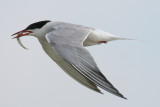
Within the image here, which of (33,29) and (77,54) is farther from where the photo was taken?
(33,29)

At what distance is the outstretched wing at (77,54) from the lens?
4713mm

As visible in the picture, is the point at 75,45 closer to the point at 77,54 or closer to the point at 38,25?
the point at 77,54

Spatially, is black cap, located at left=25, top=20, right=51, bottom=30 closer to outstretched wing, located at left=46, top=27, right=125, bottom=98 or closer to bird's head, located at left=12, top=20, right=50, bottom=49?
bird's head, located at left=12, top=20, right=50, bottom=49

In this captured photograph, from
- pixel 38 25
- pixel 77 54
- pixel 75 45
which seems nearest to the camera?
pixel 77 54

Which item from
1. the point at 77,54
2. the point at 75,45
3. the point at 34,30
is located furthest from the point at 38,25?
the point at 77,54

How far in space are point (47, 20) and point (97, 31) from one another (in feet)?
3.07

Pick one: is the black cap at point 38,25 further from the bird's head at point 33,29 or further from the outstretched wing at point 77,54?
the outstretched wing at point 77,54

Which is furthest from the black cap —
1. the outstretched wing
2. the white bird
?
the outstretched wing

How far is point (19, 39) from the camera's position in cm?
740

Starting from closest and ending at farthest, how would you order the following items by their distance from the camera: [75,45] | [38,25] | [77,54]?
[77,54] → [75,45] → [38,25]

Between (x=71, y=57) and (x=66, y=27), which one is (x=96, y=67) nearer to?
(x=71, y=57)

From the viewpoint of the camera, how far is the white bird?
4746 mm

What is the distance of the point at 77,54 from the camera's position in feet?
16.4

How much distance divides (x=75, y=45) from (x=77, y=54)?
0.28 metres
